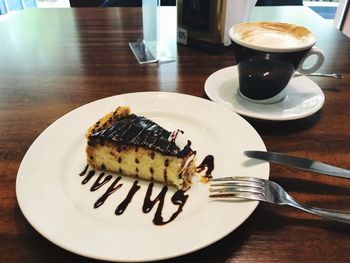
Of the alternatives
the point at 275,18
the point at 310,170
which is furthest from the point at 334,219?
the point at 275,18

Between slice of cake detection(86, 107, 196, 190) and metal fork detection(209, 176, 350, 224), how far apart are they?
0.23ft

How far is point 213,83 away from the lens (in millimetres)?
852

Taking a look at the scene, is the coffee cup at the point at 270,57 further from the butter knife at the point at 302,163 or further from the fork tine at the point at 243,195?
the fork tine at the point at 243,195

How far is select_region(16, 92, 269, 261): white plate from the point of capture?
0.42 meters

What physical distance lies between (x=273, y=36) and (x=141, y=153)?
0.47 metres

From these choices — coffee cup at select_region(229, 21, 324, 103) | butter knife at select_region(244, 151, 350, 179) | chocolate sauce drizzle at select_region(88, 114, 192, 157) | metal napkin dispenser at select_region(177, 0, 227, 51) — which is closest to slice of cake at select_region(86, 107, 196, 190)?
chocolate sauce drizzle at select_region(88, 114, 192, 157)

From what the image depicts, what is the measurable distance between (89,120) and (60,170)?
16cm

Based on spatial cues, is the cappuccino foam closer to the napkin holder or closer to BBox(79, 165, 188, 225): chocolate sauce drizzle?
the napkin holder

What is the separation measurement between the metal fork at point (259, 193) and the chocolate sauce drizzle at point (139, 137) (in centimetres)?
10

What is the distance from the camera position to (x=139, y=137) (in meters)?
0.59

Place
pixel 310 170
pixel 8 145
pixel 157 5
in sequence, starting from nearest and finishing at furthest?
pixel 310 170, pixel 8 145, pixel 157 5

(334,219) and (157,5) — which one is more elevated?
(157,5)

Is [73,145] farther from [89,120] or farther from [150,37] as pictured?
[150,37]

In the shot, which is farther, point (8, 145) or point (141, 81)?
point (141, 81)
